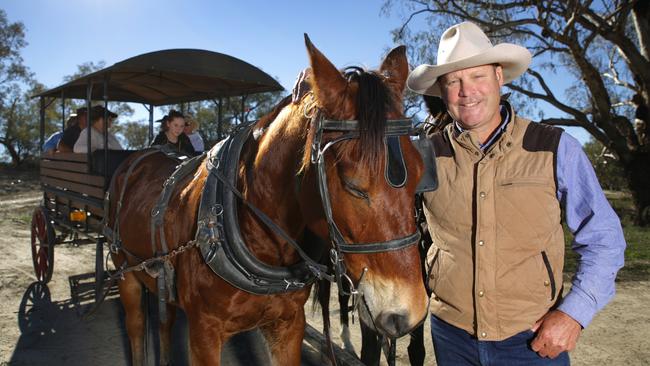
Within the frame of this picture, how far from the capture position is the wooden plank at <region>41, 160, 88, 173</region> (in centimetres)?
447

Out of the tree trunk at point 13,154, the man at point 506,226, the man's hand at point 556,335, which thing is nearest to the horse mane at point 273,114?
the man at point 506,226

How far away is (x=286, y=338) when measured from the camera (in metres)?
2.52

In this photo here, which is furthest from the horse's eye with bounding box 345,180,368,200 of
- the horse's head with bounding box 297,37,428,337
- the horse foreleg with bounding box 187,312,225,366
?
the horse foreleg with bounding box 187,312,225,366

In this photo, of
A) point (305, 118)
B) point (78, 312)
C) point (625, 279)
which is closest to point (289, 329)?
point (305, 118)

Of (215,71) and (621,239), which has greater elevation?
(215,71)

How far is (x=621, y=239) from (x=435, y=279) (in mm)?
660

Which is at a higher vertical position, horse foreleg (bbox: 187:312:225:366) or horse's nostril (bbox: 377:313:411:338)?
horse's nostril (bbox: 377:313:411:338)

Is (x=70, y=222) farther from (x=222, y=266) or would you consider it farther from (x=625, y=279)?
(x=625, y=279)

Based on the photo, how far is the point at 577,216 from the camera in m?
1.60

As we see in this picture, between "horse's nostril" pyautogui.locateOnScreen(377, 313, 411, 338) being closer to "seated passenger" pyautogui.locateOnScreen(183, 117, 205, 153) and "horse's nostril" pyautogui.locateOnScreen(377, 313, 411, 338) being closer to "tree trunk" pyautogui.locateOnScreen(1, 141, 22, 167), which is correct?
"seated passenger" pyautogui.locateOnScreen(183, 117, 205, 153)

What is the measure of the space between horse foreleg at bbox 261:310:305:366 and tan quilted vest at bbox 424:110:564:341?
109cm

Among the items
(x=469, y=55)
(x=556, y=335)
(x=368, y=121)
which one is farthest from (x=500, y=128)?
(x=556, y=335)

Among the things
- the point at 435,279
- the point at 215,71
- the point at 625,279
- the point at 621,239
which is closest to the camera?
the point at 621,239

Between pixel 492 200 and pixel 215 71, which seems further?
pixel 215 71
